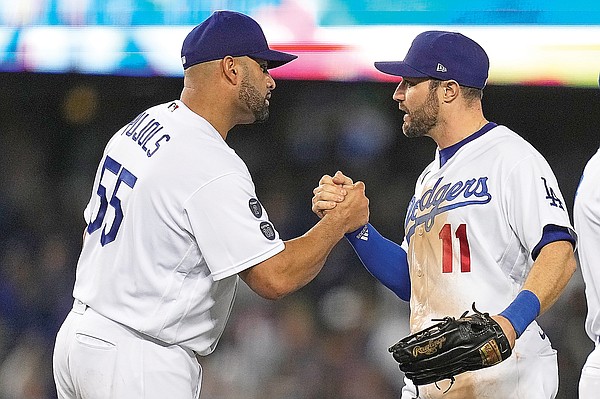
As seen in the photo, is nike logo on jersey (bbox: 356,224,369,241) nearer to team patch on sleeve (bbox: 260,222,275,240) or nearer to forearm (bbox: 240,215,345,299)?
forearm (bbox: 240,215,345,299)

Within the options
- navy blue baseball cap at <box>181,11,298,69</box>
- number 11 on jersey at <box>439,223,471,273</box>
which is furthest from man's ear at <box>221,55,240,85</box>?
number 11 on jersey at <box>439,223,471,273</box>

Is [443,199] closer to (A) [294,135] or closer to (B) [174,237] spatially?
(B) [174,237]

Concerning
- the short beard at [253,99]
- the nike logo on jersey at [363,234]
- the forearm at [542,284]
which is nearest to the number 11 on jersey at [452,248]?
the forearm at [542,284]

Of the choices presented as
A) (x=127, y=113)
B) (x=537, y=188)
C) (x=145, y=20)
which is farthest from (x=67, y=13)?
(x=537, y=188)

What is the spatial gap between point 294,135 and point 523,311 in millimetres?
4048

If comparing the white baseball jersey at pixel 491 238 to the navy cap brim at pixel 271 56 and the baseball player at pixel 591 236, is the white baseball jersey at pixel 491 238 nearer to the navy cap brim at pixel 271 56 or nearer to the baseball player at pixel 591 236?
the baseball player at pixel 591 236

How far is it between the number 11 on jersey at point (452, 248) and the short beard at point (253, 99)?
0.61m

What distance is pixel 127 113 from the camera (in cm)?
648

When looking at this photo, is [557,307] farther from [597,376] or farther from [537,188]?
[537,188]

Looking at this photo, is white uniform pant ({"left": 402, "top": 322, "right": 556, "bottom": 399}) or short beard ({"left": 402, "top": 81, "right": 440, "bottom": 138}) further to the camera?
short beard ({"left": 402, "top": 81, "right": 440, "bottom": 138})

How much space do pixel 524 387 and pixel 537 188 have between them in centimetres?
54

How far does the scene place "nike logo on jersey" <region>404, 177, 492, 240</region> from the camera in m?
2.57

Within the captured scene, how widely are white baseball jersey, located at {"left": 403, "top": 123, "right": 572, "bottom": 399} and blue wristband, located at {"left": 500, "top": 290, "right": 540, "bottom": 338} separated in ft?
0.54

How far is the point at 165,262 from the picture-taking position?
2459mm
